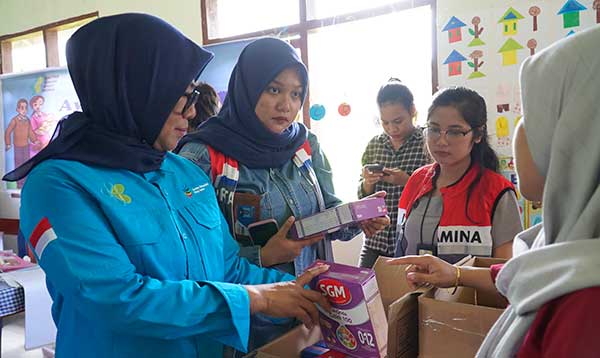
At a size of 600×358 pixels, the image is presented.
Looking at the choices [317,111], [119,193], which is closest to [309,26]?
[317,111]

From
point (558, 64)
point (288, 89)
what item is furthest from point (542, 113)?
point (288, 89)

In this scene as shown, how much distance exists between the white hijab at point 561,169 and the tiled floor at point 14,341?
11.0 feet

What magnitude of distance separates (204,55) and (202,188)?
0.32 m

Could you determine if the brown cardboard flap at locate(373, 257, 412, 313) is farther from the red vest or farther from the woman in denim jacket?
the red vest

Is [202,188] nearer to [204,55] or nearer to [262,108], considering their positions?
[204,55]

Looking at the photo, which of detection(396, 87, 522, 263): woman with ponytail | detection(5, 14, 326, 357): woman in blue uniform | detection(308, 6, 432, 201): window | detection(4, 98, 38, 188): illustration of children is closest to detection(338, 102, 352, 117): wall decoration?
detection(308, 6, 432, 201): window

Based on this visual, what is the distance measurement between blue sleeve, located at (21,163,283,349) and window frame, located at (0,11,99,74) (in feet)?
13.4

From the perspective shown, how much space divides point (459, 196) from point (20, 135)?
482 centimetres

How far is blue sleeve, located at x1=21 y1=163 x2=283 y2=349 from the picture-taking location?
86cm

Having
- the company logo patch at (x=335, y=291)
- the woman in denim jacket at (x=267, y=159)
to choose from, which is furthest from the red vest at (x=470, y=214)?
the company logo patch at (x=335, y=291)

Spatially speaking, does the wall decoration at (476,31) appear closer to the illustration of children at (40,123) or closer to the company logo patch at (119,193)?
the company logo patch at (119,193)

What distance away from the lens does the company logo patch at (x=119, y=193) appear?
95 centimetres

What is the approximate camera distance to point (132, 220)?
3.12ft

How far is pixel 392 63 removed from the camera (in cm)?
318
